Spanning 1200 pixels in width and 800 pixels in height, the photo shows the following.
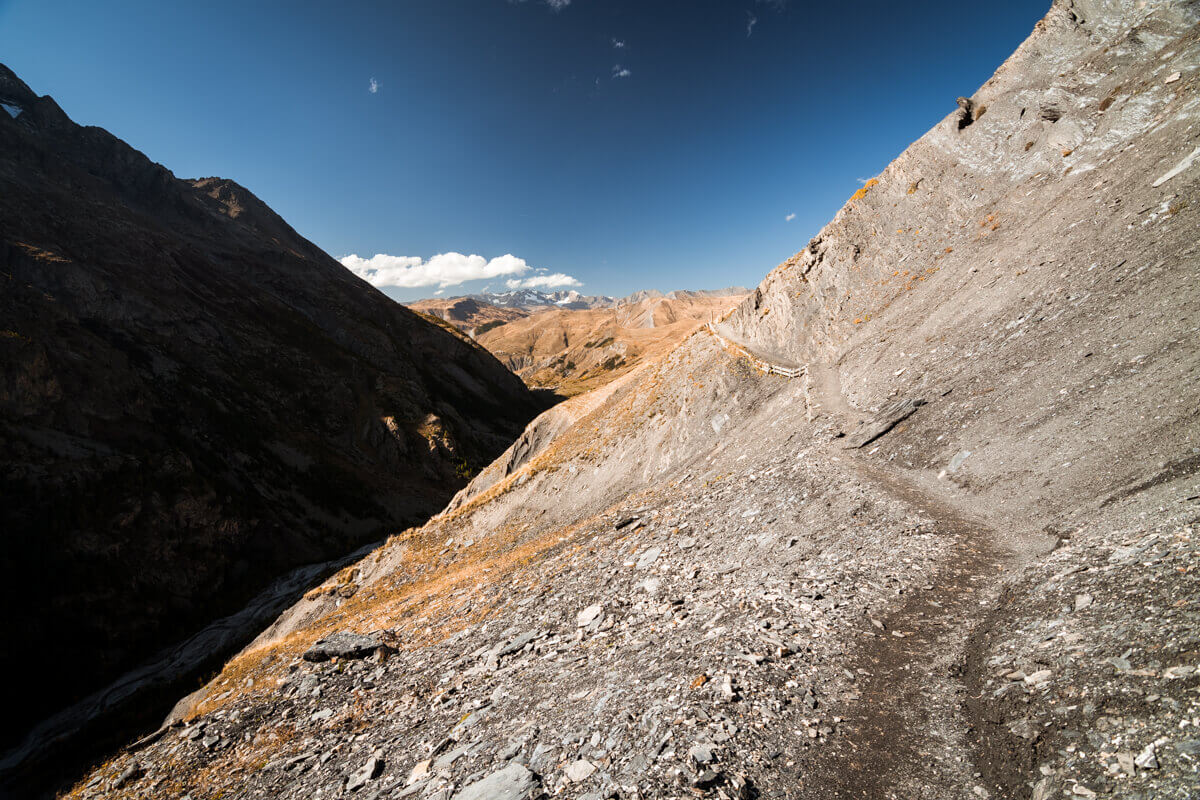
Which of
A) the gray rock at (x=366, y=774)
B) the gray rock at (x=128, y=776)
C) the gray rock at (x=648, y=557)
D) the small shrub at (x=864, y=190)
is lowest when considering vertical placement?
the gray rock at (x=128, y=776)

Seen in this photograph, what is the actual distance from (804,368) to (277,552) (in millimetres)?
55588

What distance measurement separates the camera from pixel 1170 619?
605 centimetres

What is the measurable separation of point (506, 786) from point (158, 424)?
205 ft

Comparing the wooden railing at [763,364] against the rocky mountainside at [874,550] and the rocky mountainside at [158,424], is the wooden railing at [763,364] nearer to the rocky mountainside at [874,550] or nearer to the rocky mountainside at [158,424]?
the rocky mountainside at [874,550]

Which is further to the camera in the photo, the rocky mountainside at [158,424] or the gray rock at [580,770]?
the rocky mountainside at [158,424]

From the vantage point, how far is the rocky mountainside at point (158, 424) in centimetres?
3550

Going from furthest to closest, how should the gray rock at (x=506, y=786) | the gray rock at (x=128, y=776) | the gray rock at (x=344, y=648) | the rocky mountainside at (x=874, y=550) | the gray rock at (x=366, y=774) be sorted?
the gray rock at (x=344, y=648)
the gray rock at (x=128, y=776)
the gray rock at (x=366, y=774)
the gray rock at (x=506, y=786)
the rocky mountainside at (x=874, y=550)

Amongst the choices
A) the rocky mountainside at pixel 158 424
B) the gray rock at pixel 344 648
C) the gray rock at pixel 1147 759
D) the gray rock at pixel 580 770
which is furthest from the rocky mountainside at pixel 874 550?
the rocky mountainside at pixel 158 424

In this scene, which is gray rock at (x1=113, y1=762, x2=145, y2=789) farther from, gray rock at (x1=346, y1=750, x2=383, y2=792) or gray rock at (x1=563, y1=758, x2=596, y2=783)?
gray rock at (x1=563, y1=758, x2=596, y2=783)

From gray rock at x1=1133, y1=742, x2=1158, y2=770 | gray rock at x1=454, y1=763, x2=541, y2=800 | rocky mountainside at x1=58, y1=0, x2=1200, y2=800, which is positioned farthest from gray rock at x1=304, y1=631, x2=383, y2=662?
gray rock at x1=1133, y1=742, x2=1158, y2=770

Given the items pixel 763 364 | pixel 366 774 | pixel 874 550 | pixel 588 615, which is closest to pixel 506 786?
pixel 366 774

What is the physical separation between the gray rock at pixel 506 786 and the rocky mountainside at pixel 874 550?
6 centimetres

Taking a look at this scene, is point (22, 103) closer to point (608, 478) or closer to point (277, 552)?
point (277, 552)

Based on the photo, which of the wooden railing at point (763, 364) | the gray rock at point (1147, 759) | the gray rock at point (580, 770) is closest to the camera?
the gray rock at point (1147, 759)
